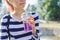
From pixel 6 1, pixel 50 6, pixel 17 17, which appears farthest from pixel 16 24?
pixel 50 6

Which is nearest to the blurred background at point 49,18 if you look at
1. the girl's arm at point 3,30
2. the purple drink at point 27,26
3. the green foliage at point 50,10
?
the green foliage at point 50,10

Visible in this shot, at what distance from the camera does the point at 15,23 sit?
2.88 feet

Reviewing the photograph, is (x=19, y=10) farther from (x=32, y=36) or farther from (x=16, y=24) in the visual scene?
(x=32, y=36)

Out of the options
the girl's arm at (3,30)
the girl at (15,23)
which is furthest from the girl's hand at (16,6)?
the girl's arm at (3,30)

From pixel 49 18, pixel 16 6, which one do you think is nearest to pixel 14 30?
pixel 16 6

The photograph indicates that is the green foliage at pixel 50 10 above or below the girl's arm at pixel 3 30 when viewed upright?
above

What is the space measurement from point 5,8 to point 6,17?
2.3 inches

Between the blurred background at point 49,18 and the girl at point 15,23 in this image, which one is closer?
the girl at point 15,23

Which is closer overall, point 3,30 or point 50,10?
point 3,30

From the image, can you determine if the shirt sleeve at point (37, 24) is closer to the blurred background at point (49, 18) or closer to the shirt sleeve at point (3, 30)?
the blurred background at point (49, 18)

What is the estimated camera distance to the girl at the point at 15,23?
852 millimetres

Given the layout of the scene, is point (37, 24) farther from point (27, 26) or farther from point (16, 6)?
point (16, 6)

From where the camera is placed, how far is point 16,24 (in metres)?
0.88

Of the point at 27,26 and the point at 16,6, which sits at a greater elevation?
the point at 16,6
